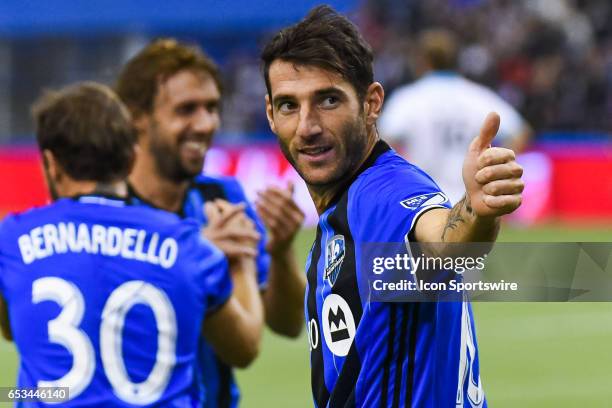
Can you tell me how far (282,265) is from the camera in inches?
220

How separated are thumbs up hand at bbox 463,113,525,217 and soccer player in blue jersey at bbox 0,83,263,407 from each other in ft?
5.01

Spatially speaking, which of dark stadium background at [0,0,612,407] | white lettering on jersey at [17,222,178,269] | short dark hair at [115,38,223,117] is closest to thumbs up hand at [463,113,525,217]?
white lettering on jersey at [17,222,178,269]

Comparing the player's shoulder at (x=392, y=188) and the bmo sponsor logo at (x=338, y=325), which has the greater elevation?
the player's shoulder at (x=392, y=188)

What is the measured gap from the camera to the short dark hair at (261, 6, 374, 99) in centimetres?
373

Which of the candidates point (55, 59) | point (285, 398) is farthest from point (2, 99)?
point (285, 398)

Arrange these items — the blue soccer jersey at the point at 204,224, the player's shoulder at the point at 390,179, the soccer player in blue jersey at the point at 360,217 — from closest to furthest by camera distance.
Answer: the soccer player in blue jersey at the point at 360,217, the player's shoulder at the point at 390,179, the blue soccer jersey at the point at 204,224

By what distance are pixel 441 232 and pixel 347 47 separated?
756 mm

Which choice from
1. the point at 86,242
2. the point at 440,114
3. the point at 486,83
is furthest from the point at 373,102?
the point at 486,83

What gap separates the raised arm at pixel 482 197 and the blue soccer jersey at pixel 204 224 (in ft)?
6.66

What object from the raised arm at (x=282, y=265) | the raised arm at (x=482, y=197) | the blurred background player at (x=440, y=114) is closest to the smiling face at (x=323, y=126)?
the raised arm at (x=482, y=197)

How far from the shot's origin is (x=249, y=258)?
5.18 m

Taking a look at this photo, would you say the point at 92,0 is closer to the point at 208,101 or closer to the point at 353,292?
the point at 208,101

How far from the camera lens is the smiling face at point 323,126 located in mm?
3688

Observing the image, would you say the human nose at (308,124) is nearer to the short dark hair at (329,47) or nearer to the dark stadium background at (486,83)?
the short dark hair at (329,47)
